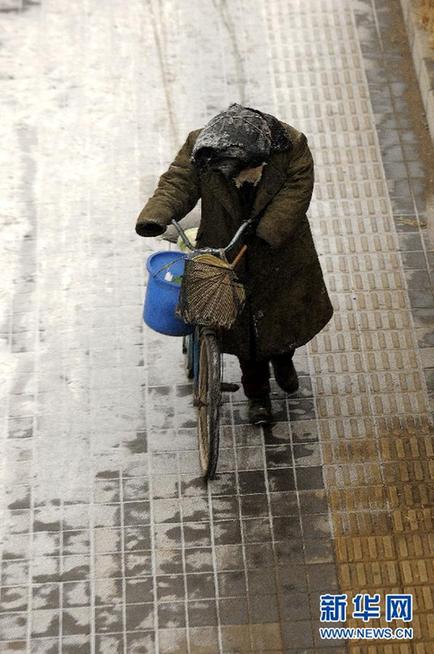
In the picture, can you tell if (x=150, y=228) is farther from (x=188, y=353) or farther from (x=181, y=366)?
(x=181, y=366)

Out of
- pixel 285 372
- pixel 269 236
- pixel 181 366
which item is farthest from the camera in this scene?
pixel 181 366

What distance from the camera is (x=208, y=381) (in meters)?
6.11

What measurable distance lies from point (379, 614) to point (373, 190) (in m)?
3.26

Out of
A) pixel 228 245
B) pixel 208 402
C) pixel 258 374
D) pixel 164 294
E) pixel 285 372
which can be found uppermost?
pixel 228 245

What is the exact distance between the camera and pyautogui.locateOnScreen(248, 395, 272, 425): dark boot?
6.78m

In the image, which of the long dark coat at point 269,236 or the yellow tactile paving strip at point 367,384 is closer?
the long dark coat at point 269,236

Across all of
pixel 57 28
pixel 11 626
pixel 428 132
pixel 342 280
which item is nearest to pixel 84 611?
A: pixel 11 626

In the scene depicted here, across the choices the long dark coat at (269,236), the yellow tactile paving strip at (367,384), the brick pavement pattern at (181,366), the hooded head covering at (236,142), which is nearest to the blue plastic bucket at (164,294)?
the long dark coat at (269,236)

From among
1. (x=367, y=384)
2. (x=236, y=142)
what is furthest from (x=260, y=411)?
(x=236, y=142)

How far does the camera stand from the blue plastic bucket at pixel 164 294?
6223 mm

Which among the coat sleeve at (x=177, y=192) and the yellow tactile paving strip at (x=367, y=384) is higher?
the coat sleeve at (x=177, y=192)

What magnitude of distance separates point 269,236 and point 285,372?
50.2 inches

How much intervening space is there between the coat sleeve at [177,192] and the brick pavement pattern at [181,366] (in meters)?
1.45

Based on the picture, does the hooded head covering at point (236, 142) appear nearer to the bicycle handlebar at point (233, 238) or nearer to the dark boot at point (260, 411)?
the bicycle handlebar at point (233, 238)
